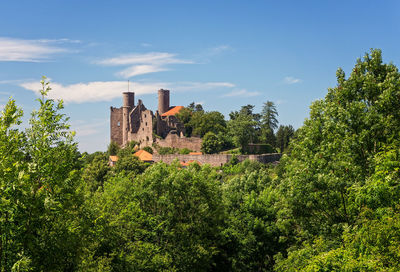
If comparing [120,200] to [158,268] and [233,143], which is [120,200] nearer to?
[158,268]

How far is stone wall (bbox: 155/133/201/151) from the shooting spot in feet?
249

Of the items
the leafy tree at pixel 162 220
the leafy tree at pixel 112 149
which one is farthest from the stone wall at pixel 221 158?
the leafy tree at pixel 162 220

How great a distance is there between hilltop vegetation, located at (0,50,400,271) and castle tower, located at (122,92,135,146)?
67.7 meters

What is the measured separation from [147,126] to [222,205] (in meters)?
60.3

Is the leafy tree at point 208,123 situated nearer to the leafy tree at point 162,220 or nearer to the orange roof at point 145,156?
the orange roof at point 145,156

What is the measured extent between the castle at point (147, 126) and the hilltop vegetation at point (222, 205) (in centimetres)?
4942

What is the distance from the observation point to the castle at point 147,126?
78.2m

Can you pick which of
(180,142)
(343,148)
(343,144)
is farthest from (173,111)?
(343,144)

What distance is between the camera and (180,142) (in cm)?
7725

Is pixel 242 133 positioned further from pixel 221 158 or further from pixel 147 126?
pixel 147 126

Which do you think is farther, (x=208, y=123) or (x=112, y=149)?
(x=112, y=149)

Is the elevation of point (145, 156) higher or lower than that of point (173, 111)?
lower

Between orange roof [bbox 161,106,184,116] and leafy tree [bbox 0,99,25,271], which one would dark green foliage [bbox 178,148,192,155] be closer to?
orange roof [bbox 161,106,184,116]

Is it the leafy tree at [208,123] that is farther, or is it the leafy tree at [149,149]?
the leafy tree at [149,149]
